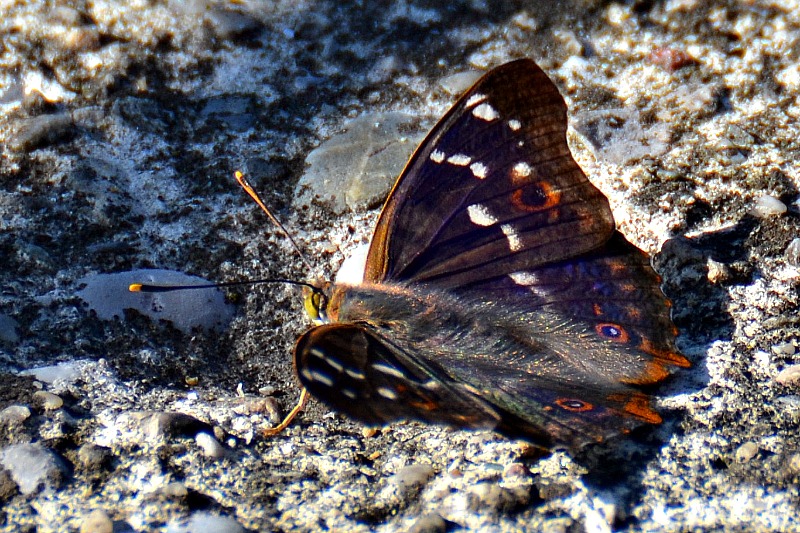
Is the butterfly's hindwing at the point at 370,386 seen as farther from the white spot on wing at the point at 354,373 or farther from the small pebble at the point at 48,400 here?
the small pebble at the point at 48,400

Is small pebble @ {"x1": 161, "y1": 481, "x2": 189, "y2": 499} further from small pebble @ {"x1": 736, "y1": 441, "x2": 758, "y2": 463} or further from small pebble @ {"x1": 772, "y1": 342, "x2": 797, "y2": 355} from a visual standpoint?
small pebble @ {"x1": 772, "y1": 342, "x2": 797, "y2": 355}

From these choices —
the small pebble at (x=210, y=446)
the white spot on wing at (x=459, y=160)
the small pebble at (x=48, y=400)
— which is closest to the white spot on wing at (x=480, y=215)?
the white spot on wing at (x=459, y=160)

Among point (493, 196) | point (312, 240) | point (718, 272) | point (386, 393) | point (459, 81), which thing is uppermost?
point (459, 81)

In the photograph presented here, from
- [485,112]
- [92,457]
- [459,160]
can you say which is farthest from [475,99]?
[92,457]

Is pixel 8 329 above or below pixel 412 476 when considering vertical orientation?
above

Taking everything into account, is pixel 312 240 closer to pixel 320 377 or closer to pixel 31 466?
pixel 320 377

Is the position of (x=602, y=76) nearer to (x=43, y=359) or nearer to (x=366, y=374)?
(x=366, y=374)
